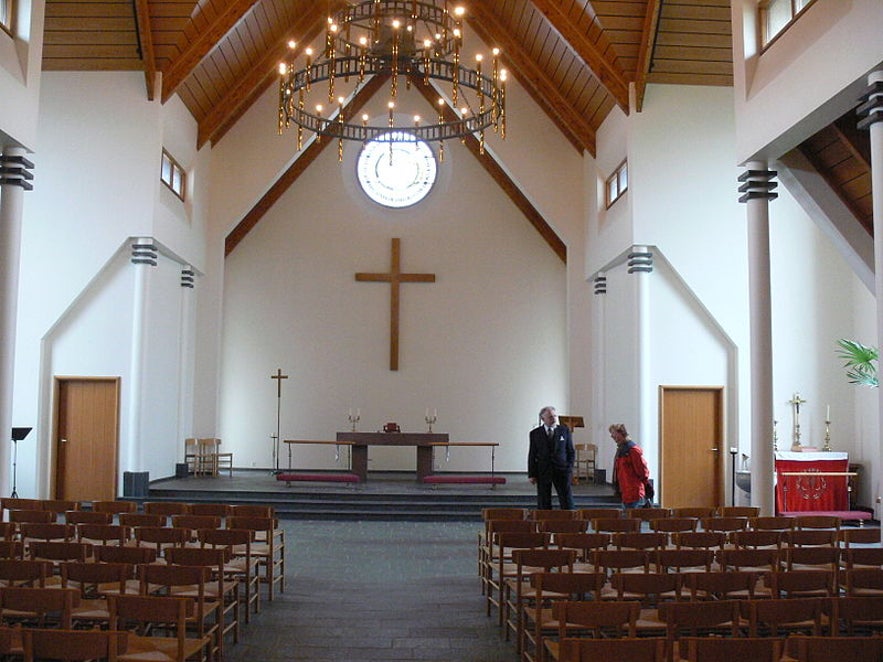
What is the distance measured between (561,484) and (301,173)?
1069cm

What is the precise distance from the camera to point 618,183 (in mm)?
16234

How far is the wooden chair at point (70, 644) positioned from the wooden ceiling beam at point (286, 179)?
49.9 ft

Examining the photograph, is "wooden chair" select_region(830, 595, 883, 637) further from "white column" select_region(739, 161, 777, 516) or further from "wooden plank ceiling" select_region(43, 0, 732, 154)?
"wooden plank ceiling" select_region(43, 0, 732, 154)

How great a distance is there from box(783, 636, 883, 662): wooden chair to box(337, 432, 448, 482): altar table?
473 inches

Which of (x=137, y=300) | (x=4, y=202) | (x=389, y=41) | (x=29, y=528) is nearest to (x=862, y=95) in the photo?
(x=389, y=41)

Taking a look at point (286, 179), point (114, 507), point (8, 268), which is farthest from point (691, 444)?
point (8, 268)

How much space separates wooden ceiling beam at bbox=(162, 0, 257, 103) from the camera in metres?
14.2

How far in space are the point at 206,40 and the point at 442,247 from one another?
273 inches

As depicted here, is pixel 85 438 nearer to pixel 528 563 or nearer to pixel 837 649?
pixel 528 563

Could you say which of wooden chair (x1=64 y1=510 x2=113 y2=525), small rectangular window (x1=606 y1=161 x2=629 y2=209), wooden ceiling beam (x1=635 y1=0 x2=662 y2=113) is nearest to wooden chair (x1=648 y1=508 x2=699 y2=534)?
wooden chair (x1=64 y1=510 x2=113 y2=525)

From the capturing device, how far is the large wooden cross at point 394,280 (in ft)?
63.0

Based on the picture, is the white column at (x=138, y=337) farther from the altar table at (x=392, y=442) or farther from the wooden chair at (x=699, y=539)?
the wooden chair at (x=699, y=539)

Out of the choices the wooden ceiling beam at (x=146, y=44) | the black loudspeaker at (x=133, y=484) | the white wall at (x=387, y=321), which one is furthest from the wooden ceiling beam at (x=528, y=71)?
the black loudspeaker at (x=133, y=484)

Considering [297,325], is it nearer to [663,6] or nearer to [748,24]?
[663,6]
